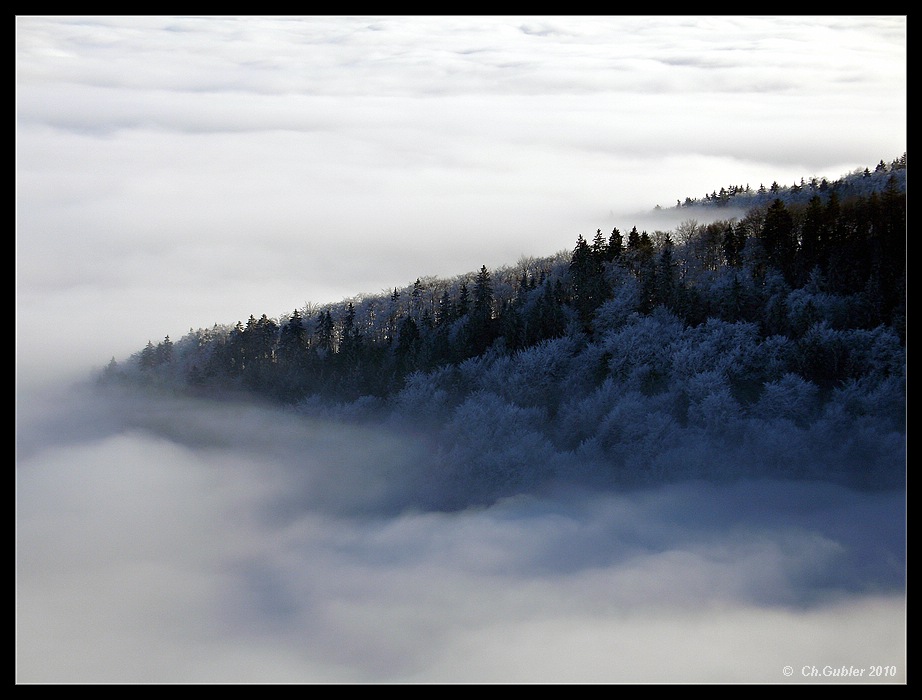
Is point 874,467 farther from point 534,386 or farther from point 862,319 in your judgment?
point 534,386

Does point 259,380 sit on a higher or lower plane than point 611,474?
higher

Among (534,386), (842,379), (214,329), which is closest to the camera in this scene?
(842,379)

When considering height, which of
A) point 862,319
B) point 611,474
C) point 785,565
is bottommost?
point 785,565

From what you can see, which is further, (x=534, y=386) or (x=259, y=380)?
(x=259, y=380)
